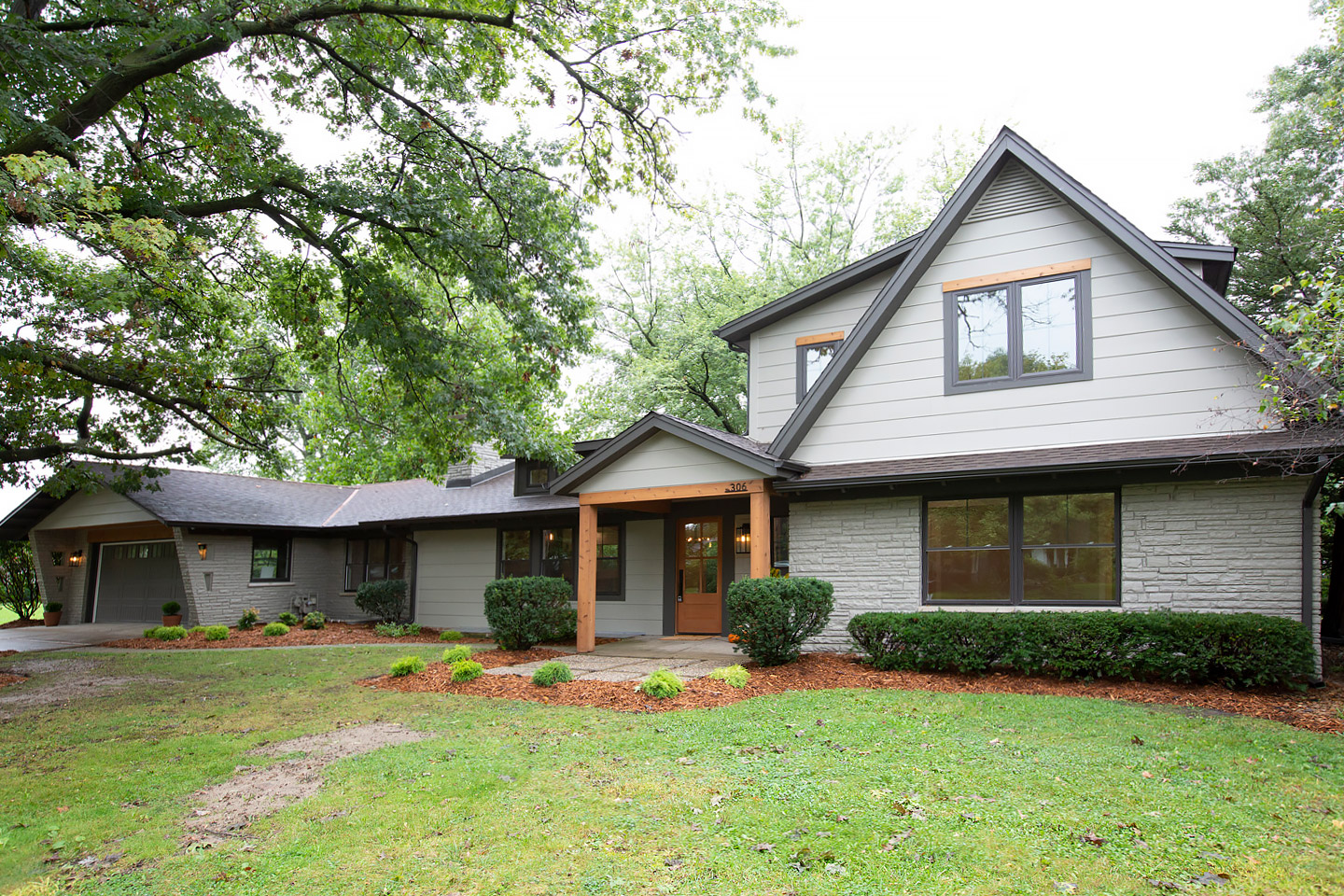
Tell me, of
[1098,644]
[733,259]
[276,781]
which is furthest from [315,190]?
[733,259]

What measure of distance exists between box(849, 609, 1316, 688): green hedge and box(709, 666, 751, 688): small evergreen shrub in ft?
6.14

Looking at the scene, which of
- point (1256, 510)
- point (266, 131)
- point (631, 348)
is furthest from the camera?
point (631, 348)

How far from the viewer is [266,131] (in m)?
11.4

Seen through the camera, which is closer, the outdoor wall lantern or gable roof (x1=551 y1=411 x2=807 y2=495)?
gable roof (x1=551 y1=411 x2=807 y2=495)

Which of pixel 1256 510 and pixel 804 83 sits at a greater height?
pixel 804 83

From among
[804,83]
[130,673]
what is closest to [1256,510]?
[130,673]

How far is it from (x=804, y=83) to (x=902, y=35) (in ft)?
25.3

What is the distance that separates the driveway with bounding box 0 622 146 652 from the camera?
16.4 metres

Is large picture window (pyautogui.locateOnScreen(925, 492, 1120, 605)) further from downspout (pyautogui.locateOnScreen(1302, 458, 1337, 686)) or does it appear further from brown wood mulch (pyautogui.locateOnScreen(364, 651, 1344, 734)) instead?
downspout (pyautogui.locateOnScreen(1302, 458, 1337, 686))

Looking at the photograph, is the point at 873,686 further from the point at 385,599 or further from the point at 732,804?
the point at 385,599

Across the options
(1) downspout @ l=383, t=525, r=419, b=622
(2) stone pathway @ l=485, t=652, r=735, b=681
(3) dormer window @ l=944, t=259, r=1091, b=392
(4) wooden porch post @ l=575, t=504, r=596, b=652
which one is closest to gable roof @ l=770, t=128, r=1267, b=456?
(3) dormer window @ l=944, t=259, r=1091, b=392

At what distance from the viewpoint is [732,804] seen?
496cm

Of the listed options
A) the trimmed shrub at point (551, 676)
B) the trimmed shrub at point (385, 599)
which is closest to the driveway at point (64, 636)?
the trimmed shrub at point (385, 599)

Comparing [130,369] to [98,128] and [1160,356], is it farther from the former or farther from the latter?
[1160,356]
